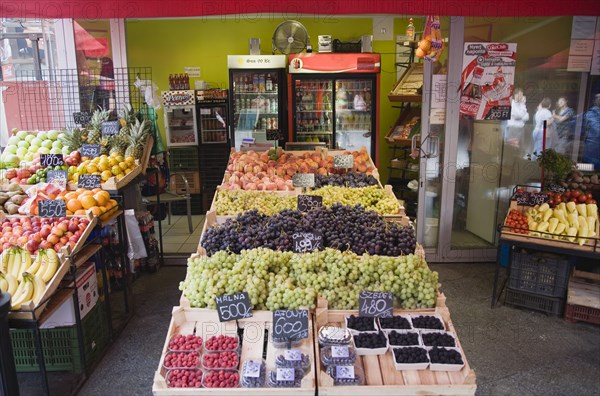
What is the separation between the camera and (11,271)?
3.14 metres

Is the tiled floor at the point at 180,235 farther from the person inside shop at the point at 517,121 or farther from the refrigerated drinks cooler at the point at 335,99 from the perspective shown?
the person inside shop at the point at 517,121

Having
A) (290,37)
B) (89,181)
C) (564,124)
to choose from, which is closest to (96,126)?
(89,181)

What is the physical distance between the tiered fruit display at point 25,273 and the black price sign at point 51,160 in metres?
1.60

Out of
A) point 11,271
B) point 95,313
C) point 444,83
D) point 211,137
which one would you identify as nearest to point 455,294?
point 444,83

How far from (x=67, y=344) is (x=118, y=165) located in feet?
5.49

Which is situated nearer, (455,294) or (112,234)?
(112,234)

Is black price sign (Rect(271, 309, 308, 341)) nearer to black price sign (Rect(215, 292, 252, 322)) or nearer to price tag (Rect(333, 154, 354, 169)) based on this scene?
black price sign (Rect(215, 292, 252, 322))

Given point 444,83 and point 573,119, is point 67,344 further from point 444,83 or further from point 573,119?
point 573,119

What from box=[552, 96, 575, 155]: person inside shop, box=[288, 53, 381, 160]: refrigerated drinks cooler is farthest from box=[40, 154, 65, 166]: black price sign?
box=[552, 96, 575, 155]: person inside shop

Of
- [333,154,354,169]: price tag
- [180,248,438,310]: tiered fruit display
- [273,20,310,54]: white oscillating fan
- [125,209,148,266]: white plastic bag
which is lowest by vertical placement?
[125,209,148,266]: white plastic bag

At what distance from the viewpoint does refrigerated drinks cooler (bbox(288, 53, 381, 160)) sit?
705 cm

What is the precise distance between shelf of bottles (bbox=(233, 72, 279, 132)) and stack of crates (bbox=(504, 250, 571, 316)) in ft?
14.4

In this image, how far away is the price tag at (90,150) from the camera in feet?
15.6

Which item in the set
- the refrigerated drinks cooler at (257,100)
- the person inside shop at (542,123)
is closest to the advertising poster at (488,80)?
the person inside shop at (542,123)
